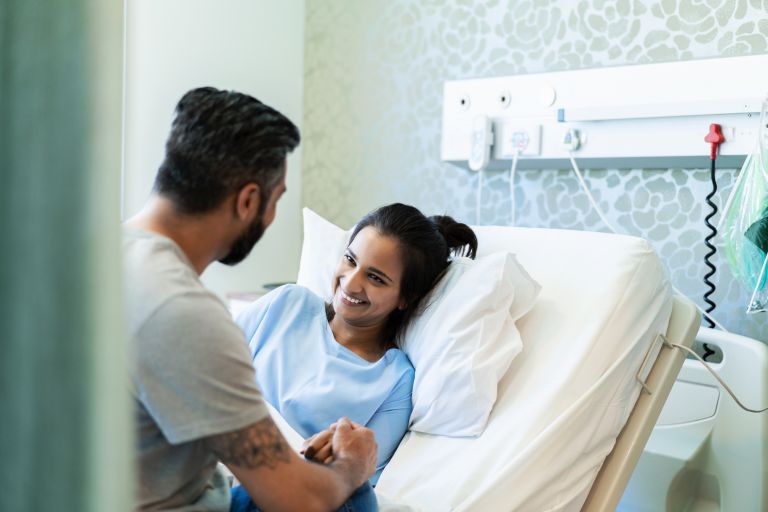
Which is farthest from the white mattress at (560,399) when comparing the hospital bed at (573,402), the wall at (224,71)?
the wall at (224,71)

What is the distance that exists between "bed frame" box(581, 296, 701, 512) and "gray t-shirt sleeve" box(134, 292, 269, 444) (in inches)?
32.6

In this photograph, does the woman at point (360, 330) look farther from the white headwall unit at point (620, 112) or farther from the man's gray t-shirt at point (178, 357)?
the man's gray t-shirt at point (178, 357)

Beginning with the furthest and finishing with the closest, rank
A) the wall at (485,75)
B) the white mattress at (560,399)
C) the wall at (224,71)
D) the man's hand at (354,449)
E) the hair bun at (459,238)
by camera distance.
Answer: the wall at (224,71)
the wall at (485,75)
the hair bun at (459,238)
the white mattress at (560,399)
the man's hand at (354,449)

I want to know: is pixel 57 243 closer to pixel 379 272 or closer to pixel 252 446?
pixel 252 446

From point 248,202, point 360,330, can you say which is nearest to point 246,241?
point 248,202

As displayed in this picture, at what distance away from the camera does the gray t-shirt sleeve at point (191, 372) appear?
0.88 metres

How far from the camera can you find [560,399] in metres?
1.51

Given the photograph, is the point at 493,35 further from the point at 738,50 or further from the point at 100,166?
the point at 100,166

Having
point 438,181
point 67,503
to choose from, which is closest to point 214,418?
point 67,503

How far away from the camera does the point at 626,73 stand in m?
2.17

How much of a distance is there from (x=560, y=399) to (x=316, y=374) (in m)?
0.49

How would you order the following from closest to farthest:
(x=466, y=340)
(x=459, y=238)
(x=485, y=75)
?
1. (x=466, y=340)
2. (x=459, y=238)
3. (x=485, y=75)

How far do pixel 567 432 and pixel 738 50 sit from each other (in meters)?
1.13

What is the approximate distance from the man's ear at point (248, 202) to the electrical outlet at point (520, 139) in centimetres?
148
